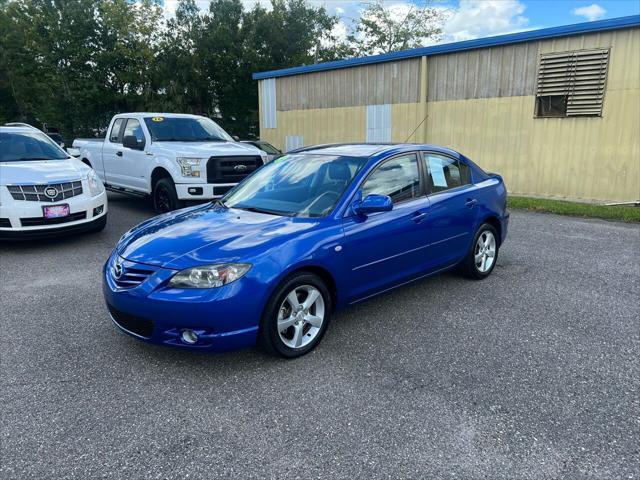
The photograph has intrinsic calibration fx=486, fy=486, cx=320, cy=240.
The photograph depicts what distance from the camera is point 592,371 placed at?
3.46m

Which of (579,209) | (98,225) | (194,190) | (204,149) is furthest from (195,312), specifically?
(579,209)

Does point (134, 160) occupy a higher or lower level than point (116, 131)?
lower

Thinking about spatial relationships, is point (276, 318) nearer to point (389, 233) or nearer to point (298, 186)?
point (389, 233)

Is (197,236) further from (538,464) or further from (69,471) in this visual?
(538,464)

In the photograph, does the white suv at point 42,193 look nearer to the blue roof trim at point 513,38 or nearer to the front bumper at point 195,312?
the front bumper at point 195,312

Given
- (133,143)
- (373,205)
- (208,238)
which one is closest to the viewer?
(208,238)

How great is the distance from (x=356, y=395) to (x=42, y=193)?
5.47 m

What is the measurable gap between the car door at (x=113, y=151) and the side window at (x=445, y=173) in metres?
7.29

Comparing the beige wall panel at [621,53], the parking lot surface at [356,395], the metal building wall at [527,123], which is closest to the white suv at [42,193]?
the parking lot surface at [356,395]

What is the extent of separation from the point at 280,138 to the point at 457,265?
45.4 ft

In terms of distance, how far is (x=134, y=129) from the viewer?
9633 mm

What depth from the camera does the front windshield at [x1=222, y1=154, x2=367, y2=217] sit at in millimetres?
4098

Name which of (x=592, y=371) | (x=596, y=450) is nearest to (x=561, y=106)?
(x=592, y=371)

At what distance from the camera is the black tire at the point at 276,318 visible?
3393 millimetres
